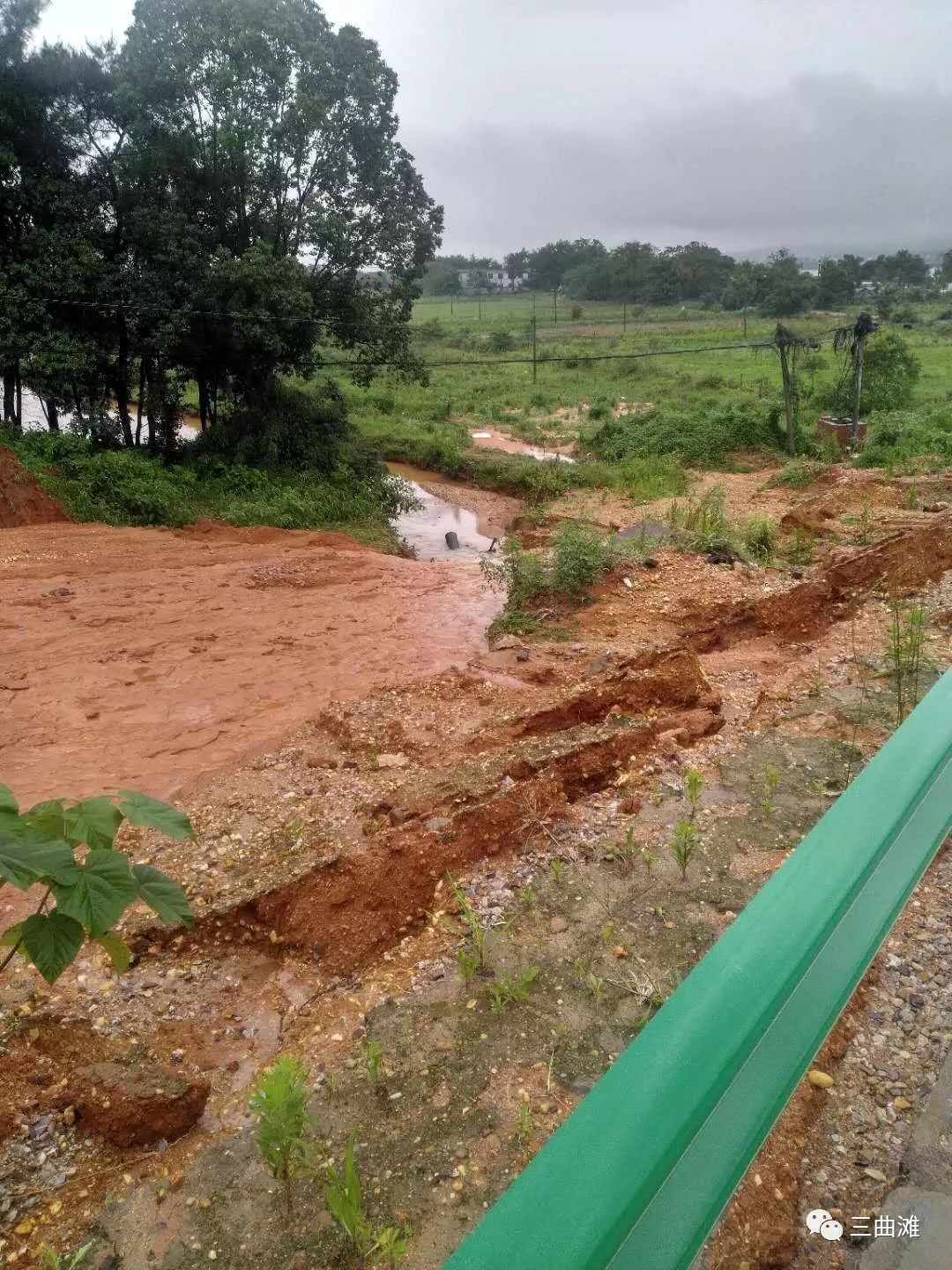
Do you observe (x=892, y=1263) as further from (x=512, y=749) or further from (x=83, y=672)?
(x=83, y=672)

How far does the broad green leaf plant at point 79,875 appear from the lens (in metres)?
1.52

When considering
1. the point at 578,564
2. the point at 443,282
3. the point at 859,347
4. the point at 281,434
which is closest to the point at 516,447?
the point at 281,434

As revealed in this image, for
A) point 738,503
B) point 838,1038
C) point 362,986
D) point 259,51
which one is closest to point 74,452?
point 259,51

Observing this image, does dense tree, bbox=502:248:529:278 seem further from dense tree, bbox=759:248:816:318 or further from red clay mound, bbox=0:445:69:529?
Answer: red clay mound, bbox=0:445:69:529

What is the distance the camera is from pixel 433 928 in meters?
3.63

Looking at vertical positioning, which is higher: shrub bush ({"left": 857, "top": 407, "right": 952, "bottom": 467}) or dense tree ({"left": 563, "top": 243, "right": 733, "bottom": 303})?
dense tree ({"left": 563, "top": 243, "right": 733, "bottom": 303})

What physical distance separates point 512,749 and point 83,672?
4436 millimetres

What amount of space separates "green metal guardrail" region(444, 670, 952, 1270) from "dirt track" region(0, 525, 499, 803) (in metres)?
5.41

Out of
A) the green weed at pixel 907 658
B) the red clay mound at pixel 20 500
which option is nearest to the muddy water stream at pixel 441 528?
the red clay mound at pixel 20 500

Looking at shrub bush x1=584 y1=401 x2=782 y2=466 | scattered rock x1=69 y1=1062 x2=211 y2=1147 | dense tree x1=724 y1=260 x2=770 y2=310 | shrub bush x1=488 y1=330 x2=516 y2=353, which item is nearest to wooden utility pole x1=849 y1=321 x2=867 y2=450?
shrub bush x1=584 y1=401 x2=782 y2=466

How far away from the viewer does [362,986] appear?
331 cm

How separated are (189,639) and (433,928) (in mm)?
5716

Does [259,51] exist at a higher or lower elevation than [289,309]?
higher

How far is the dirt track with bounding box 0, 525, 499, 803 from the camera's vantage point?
6.28 meters
